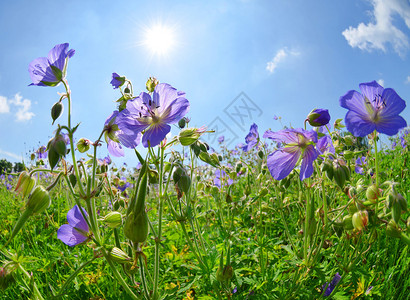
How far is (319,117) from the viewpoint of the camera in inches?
56.5

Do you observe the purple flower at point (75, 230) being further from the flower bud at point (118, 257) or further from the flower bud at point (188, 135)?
the flower bud at point (188, 135)

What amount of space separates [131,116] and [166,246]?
156 centimetres

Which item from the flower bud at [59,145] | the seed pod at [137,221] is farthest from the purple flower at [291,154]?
the flower bud at [59,145]

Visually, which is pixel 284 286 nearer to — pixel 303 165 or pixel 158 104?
pixel 303 165

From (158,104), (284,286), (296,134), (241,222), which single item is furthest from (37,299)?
(241,222)

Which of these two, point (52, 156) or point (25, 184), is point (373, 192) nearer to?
point (52, 156)

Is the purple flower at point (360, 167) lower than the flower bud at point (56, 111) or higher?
lower

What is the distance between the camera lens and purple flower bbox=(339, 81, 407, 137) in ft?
4.68

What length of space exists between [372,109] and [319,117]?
11.9 inches

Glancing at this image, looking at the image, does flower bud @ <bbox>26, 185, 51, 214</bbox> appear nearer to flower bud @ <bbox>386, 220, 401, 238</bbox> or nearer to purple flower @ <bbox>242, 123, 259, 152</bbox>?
flower bud @ <bbox>386, 220, 401, 238</bbox>

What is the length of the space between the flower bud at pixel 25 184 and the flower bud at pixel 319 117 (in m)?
1.31

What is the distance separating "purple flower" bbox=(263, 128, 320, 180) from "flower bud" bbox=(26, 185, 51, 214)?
1027mm

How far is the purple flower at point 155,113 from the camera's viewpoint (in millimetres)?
1155

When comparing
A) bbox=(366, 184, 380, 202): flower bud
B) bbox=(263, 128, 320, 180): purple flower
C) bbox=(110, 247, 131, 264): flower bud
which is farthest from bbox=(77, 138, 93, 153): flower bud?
bbox=(366, 184, 380, 202): flower bud
